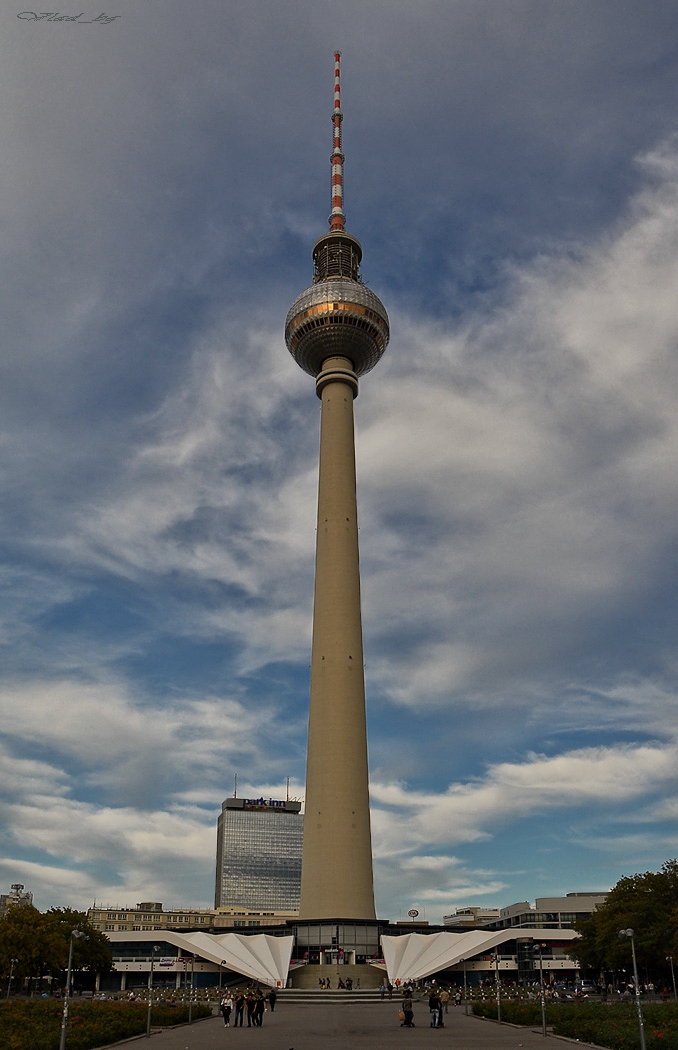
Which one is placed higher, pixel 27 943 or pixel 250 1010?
pixel 27 943

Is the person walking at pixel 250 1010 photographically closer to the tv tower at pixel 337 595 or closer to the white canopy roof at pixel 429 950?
the white canopy roof at pixel 429 950

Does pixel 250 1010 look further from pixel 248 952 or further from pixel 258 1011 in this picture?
pixel 248 952

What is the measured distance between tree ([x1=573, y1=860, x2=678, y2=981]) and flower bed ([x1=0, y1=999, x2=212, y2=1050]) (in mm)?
35855

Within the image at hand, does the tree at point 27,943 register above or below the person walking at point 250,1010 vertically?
above

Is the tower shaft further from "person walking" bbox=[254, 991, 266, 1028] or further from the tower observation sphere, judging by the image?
"person walking" bbox=[254, 991, 266, 1028]

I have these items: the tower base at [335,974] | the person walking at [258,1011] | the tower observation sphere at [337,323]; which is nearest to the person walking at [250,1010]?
the person walking at [258,1011]

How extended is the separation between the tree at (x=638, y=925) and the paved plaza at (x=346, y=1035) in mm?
23497

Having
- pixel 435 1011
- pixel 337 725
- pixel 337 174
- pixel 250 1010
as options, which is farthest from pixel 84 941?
pixel 337 174

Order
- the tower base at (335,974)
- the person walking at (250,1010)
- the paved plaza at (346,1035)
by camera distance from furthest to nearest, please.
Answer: the tower base at (335,974)
the person walking at (250,1010)
the paved plaza at (346,1035)

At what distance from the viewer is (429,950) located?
7869 cm

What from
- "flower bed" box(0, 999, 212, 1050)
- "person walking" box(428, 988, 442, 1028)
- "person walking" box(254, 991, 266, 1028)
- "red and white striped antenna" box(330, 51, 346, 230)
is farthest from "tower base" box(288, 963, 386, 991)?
"red and white striped antenna" box(330, 51, 346, 230)

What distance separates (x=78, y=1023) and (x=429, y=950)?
47.2 meters

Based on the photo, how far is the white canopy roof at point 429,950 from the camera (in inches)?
2958

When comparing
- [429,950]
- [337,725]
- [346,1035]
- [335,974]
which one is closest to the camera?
[346,1035]
